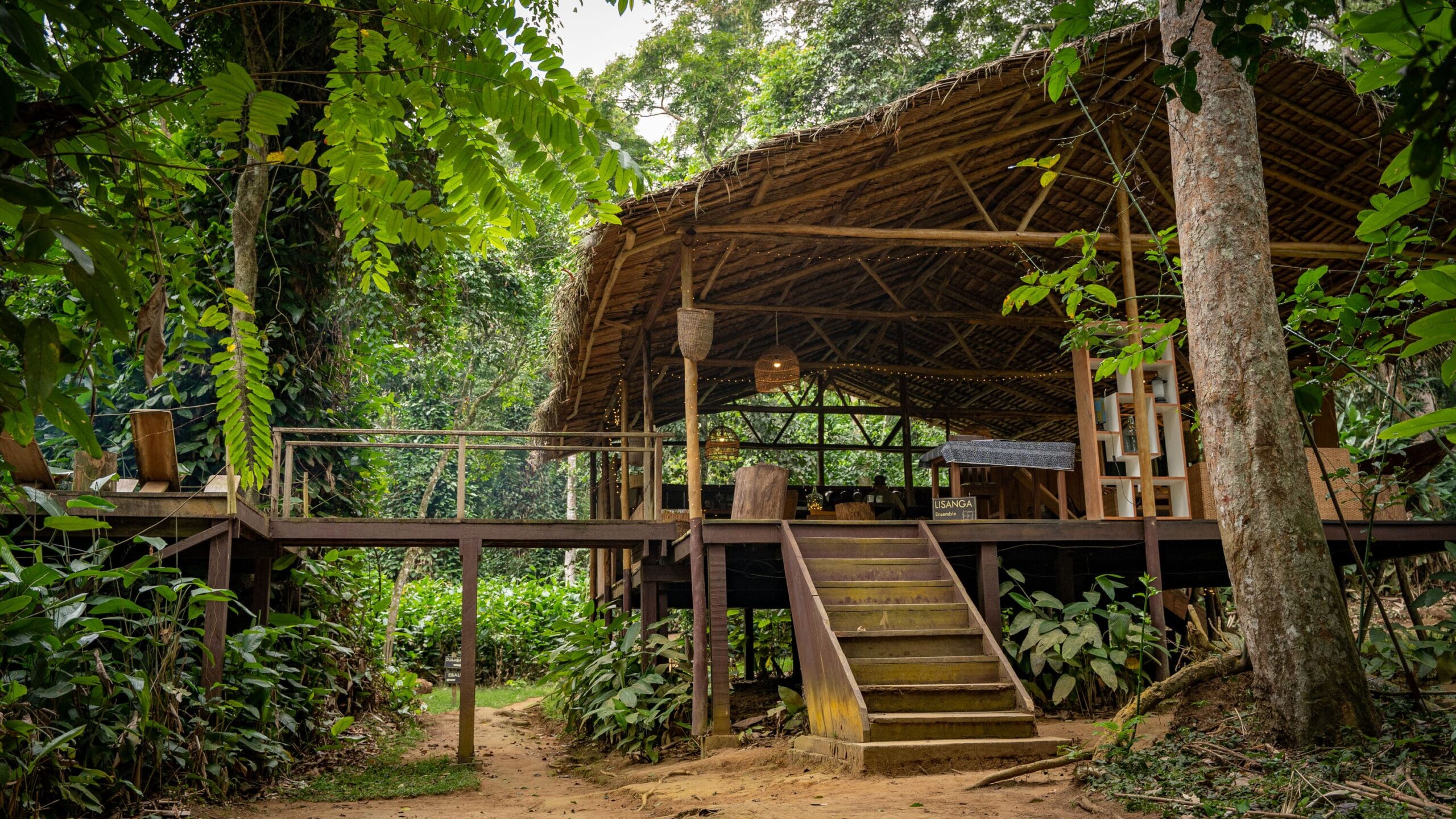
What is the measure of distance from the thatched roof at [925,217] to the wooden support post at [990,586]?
2.52 meters

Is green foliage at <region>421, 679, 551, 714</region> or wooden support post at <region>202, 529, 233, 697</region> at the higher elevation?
wooden support post at <region>202, 529, 233, 697</region>

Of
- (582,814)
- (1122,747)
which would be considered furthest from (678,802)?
(1122,747)

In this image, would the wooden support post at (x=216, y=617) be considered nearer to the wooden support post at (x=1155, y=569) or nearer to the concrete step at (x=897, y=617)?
the concrete step at (x=897, y=617)

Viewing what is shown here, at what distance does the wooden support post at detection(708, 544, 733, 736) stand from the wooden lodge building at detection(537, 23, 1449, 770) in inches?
1.0

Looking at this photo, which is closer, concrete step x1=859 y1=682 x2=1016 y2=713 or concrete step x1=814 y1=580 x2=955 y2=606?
concrete step x1=859 y1=682 x2=1016 y2=713

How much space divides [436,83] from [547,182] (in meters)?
0.29

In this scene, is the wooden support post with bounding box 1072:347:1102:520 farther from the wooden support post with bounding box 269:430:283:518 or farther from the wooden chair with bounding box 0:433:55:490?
the wooden chair with bounding box 0:433:55:490

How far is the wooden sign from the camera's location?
340 inches

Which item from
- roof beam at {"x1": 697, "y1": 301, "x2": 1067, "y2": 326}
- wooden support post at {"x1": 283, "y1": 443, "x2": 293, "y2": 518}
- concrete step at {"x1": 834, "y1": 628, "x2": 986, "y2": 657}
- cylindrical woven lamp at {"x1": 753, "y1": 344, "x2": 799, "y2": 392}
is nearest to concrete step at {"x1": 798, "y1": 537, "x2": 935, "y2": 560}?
concrete step at {"x1": 834, "y1": 628, "x2": 986, "y2": 657}

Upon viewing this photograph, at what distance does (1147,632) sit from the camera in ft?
25.8

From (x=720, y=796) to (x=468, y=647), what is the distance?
12.5 ft

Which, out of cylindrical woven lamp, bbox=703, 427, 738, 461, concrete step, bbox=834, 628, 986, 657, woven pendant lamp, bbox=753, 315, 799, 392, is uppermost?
woven pendant lamp, bbox=753, 315, 799, 392

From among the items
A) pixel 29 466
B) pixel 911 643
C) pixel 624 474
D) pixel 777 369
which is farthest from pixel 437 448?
pixel 911 643

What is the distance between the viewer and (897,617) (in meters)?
7.06
